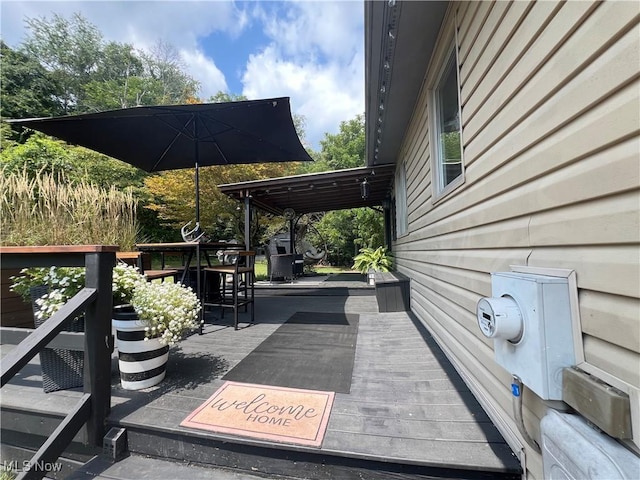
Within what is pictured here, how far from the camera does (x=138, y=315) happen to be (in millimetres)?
1815

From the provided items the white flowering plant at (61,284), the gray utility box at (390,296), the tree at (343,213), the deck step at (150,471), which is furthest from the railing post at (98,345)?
the tree at (343,213)

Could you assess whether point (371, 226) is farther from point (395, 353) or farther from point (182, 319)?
point (182, 319)

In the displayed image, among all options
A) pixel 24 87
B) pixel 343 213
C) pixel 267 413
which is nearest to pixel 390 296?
pixel 267 413

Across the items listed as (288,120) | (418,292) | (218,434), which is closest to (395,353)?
(418,292)

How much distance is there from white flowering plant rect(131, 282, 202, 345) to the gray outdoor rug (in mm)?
536

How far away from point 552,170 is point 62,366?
2.96 meters

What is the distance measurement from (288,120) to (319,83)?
53.3 feet

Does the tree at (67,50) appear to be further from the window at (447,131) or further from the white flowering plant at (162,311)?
the window at (447,131)

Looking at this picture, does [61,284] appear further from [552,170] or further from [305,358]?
[552,170]

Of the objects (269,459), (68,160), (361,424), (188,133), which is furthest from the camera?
(68,160)

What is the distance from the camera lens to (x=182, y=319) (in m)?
1.88

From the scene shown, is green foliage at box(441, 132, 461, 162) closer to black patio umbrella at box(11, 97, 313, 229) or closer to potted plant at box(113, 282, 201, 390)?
black patio umbrella at box(11, 97, 313, 229)

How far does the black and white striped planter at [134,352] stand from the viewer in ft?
6.01

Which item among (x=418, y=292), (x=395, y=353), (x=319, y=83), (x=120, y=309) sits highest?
(x=319, y=83)
